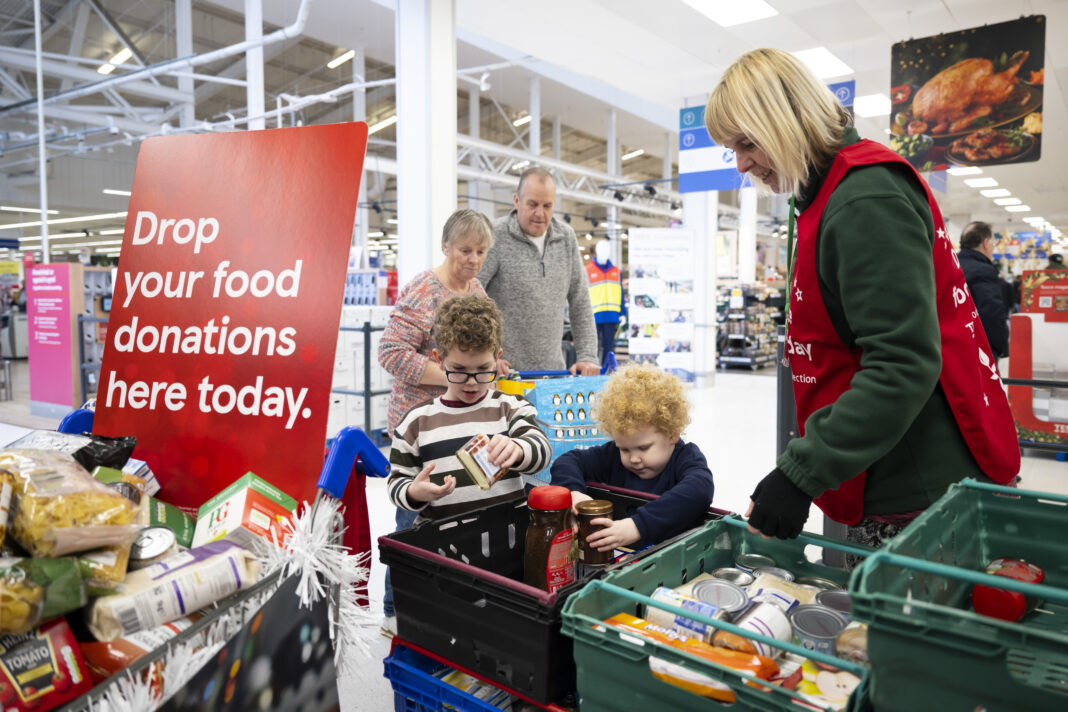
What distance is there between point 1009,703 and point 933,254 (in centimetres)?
70

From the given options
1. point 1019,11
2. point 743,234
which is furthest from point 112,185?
point 1019,11

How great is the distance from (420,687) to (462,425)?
0.75m

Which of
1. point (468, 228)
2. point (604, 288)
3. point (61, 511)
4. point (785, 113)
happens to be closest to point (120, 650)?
point (61, 511)

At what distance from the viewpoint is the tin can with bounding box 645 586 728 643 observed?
0.97 metres

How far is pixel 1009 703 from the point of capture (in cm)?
67

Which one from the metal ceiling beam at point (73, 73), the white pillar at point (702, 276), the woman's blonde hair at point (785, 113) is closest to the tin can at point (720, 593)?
the woman's blonde hair at point (785, 113)

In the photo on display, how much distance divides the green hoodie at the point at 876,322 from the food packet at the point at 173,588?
2.55 feet

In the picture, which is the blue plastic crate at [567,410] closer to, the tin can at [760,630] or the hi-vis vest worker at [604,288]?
the tin can at [760,630]

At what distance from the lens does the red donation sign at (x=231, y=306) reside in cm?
132

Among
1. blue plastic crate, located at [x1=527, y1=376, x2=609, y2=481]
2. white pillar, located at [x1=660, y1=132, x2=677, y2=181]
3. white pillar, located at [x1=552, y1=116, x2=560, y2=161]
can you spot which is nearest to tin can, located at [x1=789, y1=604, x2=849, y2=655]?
blue plastic crate, located at [x1=527, y1=376, x2=609, y2=481]

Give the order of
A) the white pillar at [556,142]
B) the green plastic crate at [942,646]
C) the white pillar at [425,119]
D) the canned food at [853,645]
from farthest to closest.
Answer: the white pillar at [556,142]
the white pillar at [425,119]
the canned food at [853,645]
the green plastic crate at [942,646]

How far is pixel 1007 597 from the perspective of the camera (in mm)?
918

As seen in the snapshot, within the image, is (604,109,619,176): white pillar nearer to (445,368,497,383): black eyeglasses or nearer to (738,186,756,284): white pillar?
(738,186,756,284): white pillar

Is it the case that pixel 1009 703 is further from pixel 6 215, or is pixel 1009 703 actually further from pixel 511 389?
pixel 6 215
